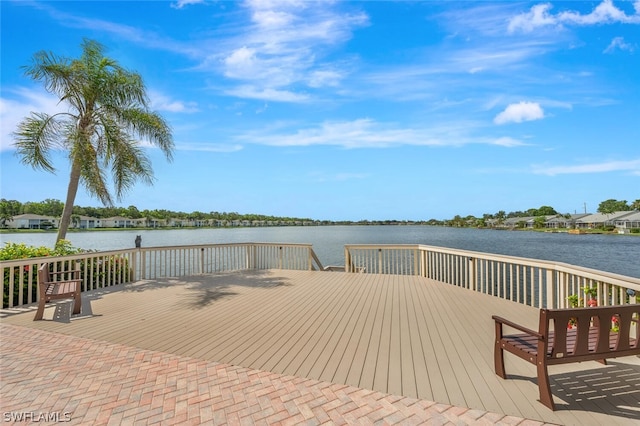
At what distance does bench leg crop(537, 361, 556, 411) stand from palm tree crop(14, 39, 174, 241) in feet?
33.4

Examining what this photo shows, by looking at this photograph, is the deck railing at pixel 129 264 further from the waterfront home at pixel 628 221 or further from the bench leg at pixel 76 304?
the waterfront home at pixel 628 221

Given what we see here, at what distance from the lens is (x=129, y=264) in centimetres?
795

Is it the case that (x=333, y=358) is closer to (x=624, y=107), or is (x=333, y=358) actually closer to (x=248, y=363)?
(x=248, y=363)

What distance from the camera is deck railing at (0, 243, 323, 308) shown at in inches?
221

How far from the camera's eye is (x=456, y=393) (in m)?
2.46

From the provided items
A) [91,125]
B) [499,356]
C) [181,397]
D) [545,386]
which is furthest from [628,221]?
[91,125]

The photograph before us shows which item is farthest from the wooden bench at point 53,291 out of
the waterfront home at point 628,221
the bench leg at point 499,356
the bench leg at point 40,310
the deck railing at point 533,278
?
the waterfront home at point 628,221

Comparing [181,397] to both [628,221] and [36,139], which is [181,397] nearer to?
[36,139]

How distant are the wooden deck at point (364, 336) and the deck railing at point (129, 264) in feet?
2.28

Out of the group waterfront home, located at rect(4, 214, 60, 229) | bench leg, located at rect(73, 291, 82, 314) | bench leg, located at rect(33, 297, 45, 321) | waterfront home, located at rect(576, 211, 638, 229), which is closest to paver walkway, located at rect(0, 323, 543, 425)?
bench leg, located at rect(33, 297, 45, 321)

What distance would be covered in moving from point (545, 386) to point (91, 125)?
11032 millimetres

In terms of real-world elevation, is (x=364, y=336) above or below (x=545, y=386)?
below

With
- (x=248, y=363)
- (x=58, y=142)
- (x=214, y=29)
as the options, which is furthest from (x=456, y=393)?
(x=58, y=142)

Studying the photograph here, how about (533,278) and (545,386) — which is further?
(533,278)
